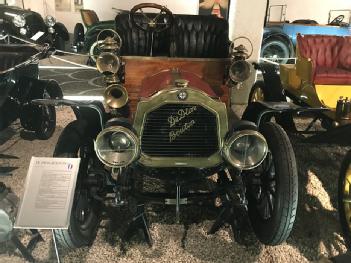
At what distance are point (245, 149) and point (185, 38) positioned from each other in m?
1.94

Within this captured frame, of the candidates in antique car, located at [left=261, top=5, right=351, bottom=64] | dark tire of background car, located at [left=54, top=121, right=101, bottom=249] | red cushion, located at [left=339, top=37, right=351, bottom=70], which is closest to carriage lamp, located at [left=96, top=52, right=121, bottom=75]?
dark tire of background car, located at [left=54, top=121, right=101, bottom=249]

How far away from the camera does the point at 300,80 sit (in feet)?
13.7

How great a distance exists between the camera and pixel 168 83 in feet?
8.51

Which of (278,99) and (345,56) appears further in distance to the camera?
(345,56)

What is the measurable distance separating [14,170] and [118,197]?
1783 mm

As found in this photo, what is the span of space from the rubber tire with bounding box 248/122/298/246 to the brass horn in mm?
1159

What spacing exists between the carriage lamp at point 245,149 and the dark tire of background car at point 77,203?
3.26 feet

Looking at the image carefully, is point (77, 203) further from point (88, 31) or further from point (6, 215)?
point (88, 31)

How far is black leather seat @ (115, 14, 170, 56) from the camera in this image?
3.80m

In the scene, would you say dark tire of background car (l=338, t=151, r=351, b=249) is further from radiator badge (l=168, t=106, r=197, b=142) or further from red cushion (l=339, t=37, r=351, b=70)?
red cushion (l=339, t=37, r=351, b=70)

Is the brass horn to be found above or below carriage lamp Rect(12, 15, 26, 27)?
below

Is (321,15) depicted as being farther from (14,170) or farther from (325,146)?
(14,170)

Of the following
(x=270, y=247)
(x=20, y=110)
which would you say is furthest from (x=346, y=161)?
(x=20, y=110)

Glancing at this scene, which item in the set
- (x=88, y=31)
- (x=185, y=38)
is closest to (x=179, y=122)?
(x=185, y=38)
